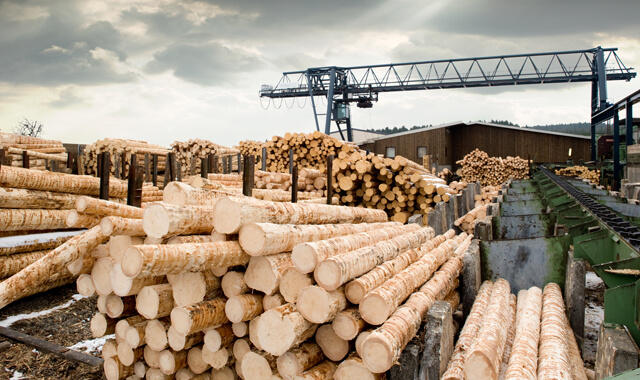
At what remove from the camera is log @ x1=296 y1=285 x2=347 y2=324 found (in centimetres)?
288

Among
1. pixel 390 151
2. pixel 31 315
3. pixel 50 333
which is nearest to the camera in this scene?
pixel 50 333

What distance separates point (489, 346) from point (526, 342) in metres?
0.44

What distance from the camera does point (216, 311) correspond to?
3.30 metres

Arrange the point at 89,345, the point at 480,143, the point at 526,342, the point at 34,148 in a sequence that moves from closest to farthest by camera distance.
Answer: the point at 526,342, the point at 89,345, the point at 34,148, the point at 480,143

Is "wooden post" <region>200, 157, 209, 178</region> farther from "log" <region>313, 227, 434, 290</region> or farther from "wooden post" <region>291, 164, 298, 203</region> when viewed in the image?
"log" <region>313, 227, 434, 290</region>

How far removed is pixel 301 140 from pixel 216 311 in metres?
11.4

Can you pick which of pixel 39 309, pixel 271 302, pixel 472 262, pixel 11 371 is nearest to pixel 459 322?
pixel 472 262

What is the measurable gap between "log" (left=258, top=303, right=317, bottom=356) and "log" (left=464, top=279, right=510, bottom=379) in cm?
115

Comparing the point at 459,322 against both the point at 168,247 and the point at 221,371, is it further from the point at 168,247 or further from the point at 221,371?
the point at 168,247

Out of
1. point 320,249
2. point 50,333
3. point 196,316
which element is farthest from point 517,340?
point 50,333

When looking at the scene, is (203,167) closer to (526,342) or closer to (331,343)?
(331,343)

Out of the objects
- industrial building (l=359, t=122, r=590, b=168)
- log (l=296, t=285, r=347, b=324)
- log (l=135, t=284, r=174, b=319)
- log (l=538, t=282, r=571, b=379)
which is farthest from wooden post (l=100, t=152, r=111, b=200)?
industrial building (l=359, t=122, r=590, b=168)

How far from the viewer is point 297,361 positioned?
302 cm

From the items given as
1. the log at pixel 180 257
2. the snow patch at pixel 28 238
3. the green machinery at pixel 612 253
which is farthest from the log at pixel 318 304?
the snow patch at pixel 28 238
